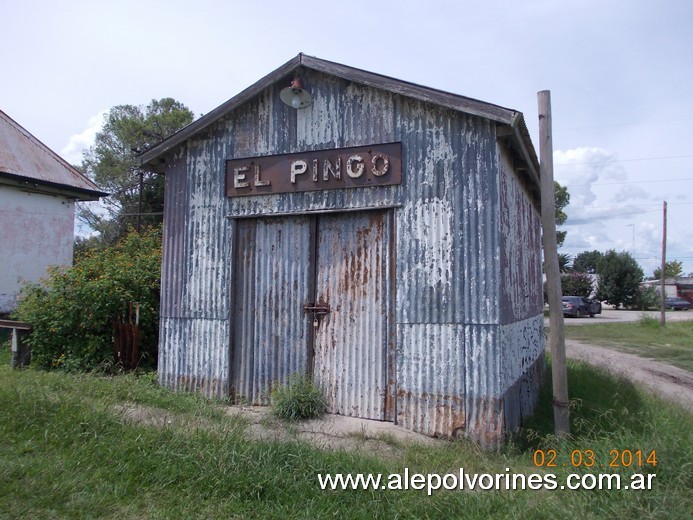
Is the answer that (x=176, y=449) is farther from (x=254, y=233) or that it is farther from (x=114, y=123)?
(x=114, y=123)

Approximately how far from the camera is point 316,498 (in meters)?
4.24

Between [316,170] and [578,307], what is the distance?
32230 millimetres

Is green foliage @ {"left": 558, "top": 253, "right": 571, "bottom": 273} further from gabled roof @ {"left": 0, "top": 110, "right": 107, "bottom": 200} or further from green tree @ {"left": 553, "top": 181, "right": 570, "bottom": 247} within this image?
gabled roof @ {"left": 0, "top": 110, "right": 107, "bottom": 200}

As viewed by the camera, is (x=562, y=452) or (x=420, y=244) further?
(x=420, y=244)

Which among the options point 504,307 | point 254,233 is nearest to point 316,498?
point 504,307

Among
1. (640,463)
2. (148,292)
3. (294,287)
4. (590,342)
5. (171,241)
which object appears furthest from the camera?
(590,342)

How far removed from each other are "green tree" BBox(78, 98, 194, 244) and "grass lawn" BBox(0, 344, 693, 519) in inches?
1002

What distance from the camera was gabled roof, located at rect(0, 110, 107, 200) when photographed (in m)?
14.7

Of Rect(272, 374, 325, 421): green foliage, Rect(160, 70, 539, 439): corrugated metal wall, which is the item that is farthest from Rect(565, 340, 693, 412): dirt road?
Rect(272, 374, 325, 421): green foliage

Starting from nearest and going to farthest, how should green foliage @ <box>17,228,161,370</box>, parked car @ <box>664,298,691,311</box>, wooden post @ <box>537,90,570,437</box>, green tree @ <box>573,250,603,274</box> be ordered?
wooden post @ <box>537,90,570,437</box>
green foliage @ <box>17,228,161,370</box>
parked car @ <box>664,298,691,311</box>
green tree @ <box>573,250,603,274</box>

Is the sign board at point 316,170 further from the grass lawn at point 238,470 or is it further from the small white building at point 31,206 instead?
the small white building at point 31,206

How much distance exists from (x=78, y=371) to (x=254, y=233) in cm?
395
